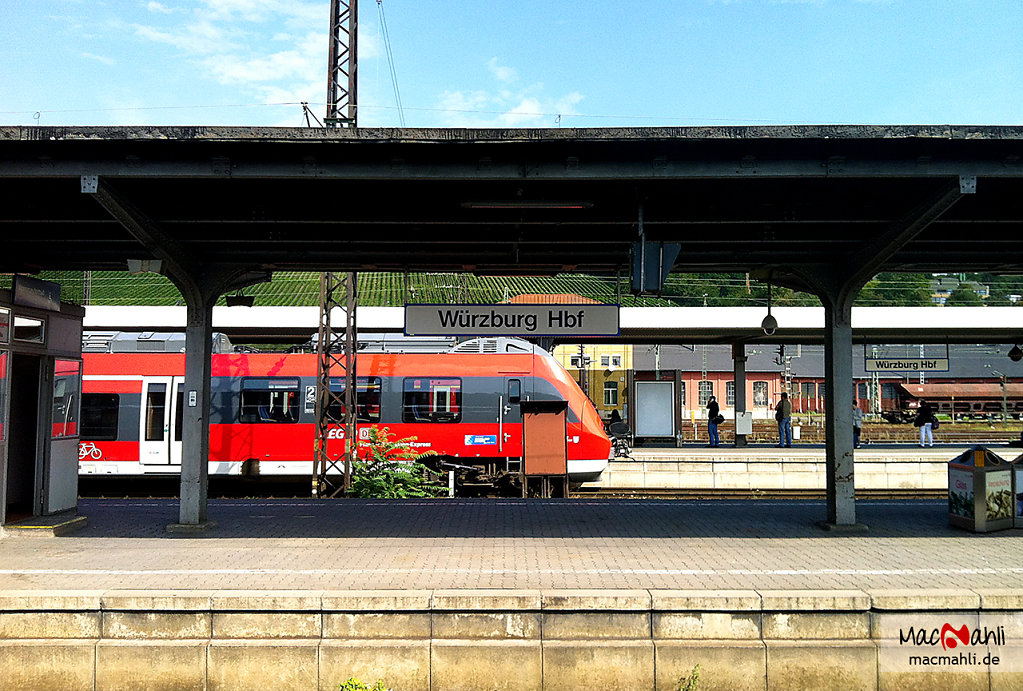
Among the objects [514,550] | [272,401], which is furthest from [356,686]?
[272,401]

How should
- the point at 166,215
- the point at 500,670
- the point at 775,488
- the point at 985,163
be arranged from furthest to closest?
the point at 775,488 → the point at 166,215 → the point at 985,163 → the point at 500,670

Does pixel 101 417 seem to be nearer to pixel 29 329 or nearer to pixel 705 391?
pixel 29 329

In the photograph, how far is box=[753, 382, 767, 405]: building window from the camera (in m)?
56.1

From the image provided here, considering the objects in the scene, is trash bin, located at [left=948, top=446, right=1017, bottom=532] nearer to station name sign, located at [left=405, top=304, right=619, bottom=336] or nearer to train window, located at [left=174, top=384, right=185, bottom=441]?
station name sign, located at [left=405, top=304, right=619, bottom=336]

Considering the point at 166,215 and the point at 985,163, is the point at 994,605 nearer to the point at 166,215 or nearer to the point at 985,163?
the point at 985,163

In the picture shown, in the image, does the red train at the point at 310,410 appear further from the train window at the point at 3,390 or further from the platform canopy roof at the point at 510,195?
the train window at the point at 3,390

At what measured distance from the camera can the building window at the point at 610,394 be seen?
27.7m

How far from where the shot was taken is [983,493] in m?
9.92

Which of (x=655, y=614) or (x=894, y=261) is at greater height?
(x=894, y=261)

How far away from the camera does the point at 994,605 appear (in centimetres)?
661

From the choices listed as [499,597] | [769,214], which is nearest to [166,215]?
[499,597]

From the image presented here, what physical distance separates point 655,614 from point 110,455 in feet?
48.5

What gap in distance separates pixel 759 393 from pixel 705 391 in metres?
4.13

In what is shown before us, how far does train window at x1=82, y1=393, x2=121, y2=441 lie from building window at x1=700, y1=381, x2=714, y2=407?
41.8m
